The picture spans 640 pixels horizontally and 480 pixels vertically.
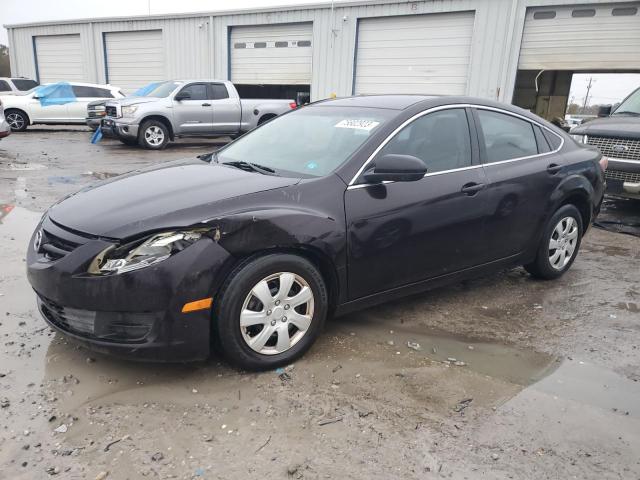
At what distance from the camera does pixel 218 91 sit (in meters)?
14.3

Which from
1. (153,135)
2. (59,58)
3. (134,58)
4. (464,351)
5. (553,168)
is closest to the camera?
(464,351)

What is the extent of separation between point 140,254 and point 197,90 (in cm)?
1228

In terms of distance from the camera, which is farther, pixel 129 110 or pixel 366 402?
pixel 129 110

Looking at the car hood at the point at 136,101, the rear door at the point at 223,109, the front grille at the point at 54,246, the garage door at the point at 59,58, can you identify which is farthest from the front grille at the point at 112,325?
the garage door at the point at 59,58

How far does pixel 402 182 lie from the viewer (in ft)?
11.0

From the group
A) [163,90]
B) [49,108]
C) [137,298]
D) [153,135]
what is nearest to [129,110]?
[153,135]

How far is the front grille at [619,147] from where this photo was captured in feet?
21.7

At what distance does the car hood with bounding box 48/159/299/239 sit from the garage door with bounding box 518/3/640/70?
14926 millimetres

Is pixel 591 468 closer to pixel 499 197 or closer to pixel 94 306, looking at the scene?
pixel 499 197

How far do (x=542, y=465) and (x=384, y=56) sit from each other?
17354 mm

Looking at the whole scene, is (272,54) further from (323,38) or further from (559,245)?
(559,245)

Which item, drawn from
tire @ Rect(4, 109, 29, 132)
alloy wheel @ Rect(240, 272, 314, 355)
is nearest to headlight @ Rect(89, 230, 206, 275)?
alloy wheel @ Rect(240, 272, 314, 355)

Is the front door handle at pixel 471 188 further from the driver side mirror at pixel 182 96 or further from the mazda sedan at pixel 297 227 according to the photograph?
the driver side mirror at pixel 182 96

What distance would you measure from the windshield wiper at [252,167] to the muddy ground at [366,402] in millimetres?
1153
